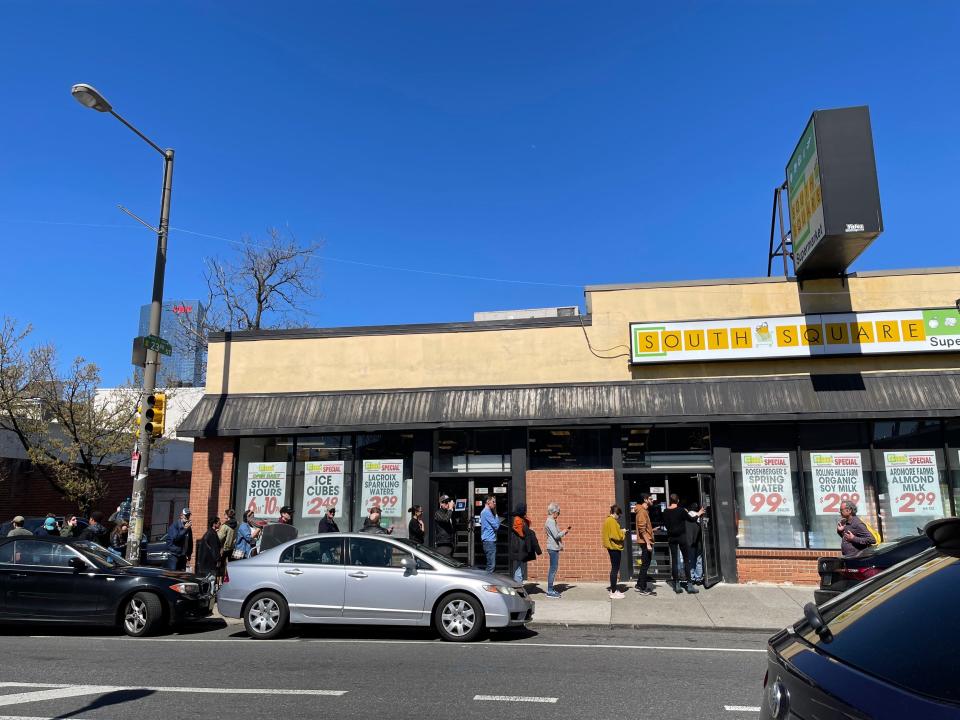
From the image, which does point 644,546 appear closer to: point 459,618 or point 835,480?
point 835,480

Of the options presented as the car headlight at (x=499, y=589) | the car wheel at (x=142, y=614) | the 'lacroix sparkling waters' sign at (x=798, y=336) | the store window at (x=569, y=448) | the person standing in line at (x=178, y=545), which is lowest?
the car wheel at (x=142, y=614)

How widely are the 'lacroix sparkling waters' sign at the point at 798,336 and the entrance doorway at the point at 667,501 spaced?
8.38ft

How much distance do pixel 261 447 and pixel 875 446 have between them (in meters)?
13.3

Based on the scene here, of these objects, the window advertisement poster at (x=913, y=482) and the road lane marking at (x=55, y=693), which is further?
the window advertisement poster at (x=913, y=482)

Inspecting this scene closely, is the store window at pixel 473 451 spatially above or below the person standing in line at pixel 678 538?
above

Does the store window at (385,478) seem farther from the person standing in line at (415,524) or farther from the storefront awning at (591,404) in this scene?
the person standing in line at (415,524)

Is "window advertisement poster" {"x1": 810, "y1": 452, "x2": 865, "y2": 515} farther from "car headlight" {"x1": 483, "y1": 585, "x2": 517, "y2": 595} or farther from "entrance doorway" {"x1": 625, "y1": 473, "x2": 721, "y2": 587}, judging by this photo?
"car headlight" {"x1": 483, "y1": 585, "x2": 517, "y2": 595}

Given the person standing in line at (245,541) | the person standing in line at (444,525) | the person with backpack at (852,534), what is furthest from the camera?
the person standing in line at (444,525)

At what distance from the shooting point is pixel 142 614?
10.1 metres

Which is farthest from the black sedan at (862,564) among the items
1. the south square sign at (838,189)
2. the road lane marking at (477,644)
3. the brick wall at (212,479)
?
the brick wall at (212,479)

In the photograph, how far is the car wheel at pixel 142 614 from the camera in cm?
998

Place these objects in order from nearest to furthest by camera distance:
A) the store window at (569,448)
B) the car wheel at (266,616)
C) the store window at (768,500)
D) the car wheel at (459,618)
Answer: the car wheel at (459,618) < the car wheel at (266,616) < the store window at (768,500) < the store window at (569,448)

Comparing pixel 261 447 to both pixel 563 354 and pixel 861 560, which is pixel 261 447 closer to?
pixel 563 354

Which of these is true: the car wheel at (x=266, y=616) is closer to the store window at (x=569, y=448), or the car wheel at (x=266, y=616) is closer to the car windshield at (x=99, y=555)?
the car windshield at (x=99, y=555)
